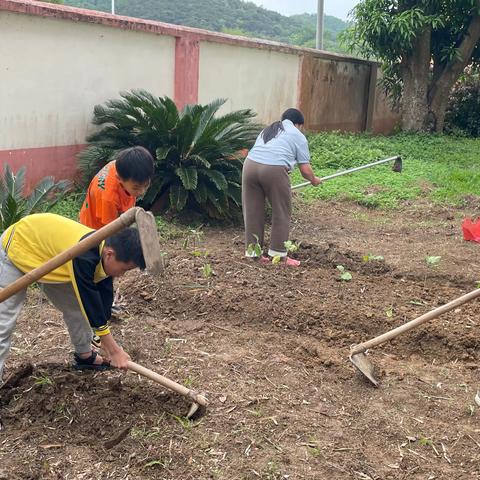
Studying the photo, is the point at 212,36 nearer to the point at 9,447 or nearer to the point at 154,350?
the point at 154,350

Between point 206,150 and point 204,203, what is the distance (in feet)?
1.94

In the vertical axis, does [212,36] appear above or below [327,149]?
above

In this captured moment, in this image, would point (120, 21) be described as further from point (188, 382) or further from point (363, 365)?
point (363, 365)

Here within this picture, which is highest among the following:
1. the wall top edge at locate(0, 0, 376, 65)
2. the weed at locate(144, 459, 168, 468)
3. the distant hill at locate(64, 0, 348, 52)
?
the distant hill at locate(64, 0, 348, 52)

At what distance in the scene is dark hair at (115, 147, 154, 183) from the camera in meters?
3.62

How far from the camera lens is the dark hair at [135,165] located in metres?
3.62

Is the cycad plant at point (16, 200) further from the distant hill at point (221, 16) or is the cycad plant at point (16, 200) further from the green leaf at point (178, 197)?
the distant hill at point (221, 16)

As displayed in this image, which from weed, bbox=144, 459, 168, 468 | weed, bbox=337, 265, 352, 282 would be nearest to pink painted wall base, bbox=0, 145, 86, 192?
weed, bbox=337, 265, 352, 282

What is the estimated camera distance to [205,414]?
128 inches

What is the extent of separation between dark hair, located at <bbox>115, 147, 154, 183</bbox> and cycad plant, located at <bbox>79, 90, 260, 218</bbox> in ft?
10.7

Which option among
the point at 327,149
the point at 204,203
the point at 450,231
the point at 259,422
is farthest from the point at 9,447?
the point at 327,149

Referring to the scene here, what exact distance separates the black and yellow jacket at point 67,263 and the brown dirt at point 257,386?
56 cm

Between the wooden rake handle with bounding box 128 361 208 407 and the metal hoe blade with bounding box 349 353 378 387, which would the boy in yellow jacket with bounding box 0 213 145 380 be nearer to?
the wooden rake handle with bounding box 128 361 208 407

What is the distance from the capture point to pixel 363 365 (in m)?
3.68
